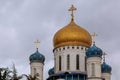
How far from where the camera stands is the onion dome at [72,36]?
163ft

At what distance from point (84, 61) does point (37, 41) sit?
22.6ft

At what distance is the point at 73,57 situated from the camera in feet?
159

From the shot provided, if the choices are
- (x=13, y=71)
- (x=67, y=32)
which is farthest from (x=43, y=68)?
(x=13, y=71)

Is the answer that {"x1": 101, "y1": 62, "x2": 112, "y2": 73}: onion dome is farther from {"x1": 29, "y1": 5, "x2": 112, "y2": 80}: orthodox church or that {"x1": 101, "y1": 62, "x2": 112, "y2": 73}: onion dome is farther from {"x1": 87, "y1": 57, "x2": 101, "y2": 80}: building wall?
{"x1": 87, "y1": 57, "x2": 101, "y2": 80}: building wall

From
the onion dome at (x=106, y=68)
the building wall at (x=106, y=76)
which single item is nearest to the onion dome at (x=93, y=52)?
the building wall at (x=106, y=76)

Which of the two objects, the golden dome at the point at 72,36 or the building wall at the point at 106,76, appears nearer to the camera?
the golden dome at the point at 72,36

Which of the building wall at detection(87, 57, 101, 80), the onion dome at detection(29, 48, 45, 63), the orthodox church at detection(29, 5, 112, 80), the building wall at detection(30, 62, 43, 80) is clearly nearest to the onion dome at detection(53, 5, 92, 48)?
the orthodox church at detection(29, 5, 112, 80)

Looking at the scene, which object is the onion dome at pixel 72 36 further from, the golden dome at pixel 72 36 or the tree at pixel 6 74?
the tree at pixel 6 74

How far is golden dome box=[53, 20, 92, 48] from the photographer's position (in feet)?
163

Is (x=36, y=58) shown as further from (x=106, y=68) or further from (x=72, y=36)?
(x=106, y=68)

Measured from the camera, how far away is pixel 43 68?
50719 millimetres

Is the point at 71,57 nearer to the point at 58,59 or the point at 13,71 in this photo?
the point at 58,59

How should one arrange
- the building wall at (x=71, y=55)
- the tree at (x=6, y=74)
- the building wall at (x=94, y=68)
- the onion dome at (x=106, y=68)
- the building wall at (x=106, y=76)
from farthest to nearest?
1. the onion dome at (x=106, y=68)
2. the building wall at (x=106, y=76)
3. the building wall at (x=71, y=55)
4. the building wall at (x=94, y=68)
5. the tree at (x=6, y=74)

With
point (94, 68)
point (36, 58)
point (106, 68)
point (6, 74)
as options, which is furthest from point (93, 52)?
point (6, 74)
